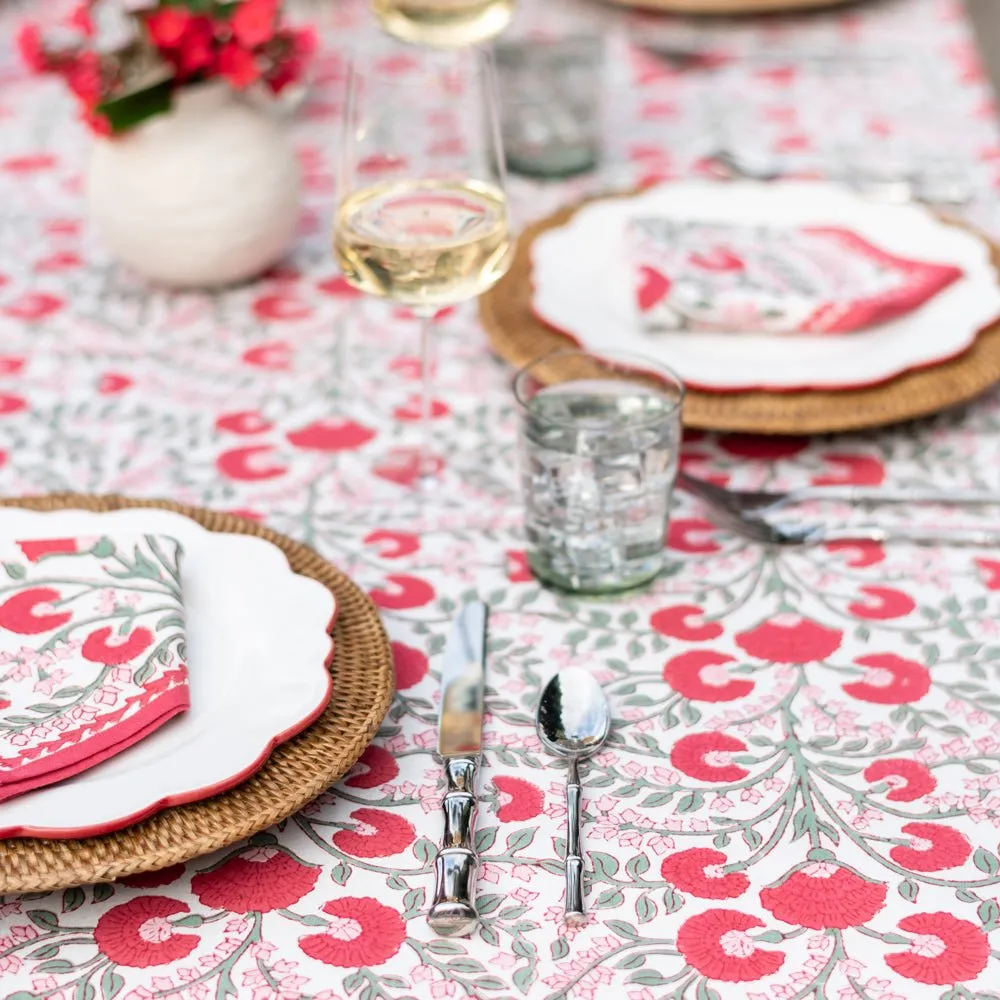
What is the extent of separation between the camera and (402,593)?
87cm

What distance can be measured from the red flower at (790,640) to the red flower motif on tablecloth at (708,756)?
8cm

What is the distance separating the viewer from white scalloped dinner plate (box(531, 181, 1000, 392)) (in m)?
1.01

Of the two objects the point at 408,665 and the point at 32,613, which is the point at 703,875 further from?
the point at 32,613

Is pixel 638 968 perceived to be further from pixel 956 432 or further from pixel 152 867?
pixel 956 432

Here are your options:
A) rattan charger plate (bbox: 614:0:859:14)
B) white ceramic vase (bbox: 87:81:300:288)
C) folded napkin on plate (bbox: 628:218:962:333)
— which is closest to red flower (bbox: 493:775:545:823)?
folded napkin on plate (bbox: 628:218:962:333)

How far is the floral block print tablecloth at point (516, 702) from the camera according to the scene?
0.62 metres

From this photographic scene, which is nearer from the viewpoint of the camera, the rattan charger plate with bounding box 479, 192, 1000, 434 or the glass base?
the glass base

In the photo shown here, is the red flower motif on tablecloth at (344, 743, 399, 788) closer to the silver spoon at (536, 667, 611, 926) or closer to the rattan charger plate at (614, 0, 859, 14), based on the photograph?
the silver spoon at (536, 667, 611, 926)

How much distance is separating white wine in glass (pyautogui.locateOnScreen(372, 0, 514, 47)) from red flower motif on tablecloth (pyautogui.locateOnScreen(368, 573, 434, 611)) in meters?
0.76

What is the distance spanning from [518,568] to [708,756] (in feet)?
0.68

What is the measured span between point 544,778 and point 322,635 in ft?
0.45

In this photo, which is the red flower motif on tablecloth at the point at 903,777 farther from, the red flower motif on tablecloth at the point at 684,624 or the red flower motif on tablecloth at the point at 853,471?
the red flower motif on tablecloth at the point at 853,471

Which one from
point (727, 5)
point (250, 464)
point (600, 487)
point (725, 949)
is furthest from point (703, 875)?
point (727, 5)

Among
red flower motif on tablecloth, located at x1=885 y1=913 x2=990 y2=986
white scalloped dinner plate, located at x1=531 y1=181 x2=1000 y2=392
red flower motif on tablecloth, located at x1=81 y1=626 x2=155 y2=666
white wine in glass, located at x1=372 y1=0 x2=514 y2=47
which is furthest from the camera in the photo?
white wine in glass, located at x1=372 y1=0 x2=514 y2=47
